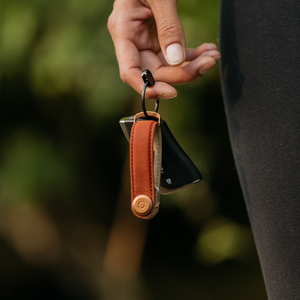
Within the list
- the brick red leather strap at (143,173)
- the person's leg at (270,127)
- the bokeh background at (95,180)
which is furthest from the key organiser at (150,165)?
the bokeh background at (95,180)

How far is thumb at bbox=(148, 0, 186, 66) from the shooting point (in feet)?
1.80

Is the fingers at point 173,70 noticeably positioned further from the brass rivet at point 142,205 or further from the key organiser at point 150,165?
the brass rivet at point 142,205

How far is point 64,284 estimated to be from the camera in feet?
5.02

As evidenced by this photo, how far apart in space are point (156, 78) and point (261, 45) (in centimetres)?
22

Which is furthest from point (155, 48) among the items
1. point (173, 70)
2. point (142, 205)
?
point (142, 205)

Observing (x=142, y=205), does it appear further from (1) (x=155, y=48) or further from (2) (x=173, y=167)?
(1) (x=155, y=48)

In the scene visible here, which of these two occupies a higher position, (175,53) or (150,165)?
(175,53)

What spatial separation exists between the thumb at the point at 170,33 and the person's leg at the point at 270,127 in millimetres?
158

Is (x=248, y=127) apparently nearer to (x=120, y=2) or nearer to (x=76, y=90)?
(x=120, y=2)

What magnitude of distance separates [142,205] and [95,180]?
3.55ft

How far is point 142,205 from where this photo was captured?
1.53 ft

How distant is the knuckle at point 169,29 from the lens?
55 cm

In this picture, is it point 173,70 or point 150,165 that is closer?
point 150,165

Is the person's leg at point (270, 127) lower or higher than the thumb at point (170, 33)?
lower
